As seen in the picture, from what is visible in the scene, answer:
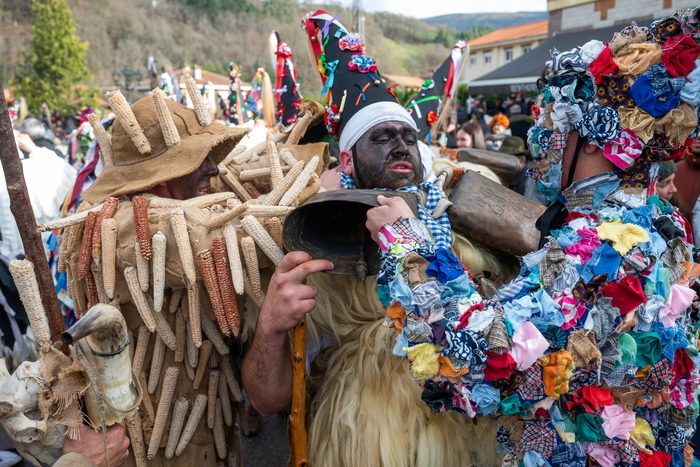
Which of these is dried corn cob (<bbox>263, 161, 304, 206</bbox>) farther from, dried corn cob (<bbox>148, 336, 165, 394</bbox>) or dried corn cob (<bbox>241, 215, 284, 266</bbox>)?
dried corn cob (<bbox>148, 336, 165, 394</bbox>)

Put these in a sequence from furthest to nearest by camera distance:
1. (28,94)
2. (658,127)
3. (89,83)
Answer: (89,83), (28,94), (658,127)

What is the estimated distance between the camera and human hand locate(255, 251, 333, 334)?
1587 mm

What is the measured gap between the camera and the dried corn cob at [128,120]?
5.91ft

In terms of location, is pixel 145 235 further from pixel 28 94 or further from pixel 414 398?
pixel 28 94

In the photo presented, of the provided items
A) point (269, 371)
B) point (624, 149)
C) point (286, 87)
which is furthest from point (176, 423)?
point (286, 87)

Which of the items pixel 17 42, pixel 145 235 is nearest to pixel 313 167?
pixel 145 235

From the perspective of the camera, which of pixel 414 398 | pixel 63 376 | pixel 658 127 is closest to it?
pixel 63 376

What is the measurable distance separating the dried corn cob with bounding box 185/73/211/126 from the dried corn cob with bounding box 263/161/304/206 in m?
0.48

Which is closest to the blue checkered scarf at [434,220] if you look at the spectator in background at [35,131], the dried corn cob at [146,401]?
the dried corn cob at [146,401]

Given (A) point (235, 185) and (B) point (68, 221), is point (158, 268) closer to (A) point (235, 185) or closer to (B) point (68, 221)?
(B) point (68, 221)

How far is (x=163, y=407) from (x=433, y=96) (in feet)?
8.18

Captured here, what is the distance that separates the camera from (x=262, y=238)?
1.65 meters

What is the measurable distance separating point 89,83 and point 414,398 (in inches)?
1547

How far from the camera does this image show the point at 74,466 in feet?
4.09
